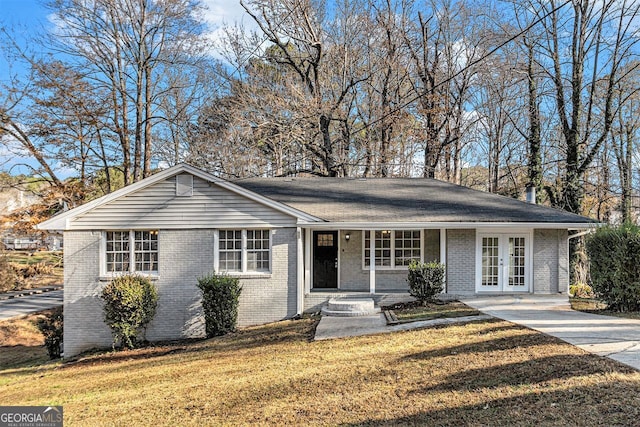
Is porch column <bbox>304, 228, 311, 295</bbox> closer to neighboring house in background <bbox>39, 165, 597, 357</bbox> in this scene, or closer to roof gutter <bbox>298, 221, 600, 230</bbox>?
neighboring house in background <bbox>39, 165, 597, 357</bbox>

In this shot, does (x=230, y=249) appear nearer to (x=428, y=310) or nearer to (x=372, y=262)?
(x=372, y=262)

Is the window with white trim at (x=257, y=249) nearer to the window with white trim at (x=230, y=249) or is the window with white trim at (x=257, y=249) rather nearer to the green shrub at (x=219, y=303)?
the window with white trim at (x=230, y=249)

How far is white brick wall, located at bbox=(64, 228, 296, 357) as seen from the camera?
12.4m

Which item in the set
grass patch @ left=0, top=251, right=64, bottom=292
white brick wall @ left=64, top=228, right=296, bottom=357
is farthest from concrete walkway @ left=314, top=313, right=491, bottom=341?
grass patch @ left=0, top=251, right=64, bottom=292

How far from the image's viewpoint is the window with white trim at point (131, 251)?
41.5 ft

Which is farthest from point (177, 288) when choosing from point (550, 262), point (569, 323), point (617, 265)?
point (617, 265)

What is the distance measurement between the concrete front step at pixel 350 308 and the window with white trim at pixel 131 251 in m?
5.11

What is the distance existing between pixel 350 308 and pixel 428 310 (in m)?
2.02

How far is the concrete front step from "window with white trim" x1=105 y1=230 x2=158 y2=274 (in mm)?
5109

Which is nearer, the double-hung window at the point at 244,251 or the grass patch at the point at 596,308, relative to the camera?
Answer: the grass patch at the point at 596,308

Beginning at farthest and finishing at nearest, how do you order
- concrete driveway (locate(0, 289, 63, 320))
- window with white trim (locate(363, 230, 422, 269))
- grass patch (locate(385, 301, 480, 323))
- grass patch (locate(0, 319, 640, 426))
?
concrete driveway (locate(0, 289, 63, 320)) → window with white trim (locate(363, 230, 422, 269)) → grass patch (locate(385, 301, 480, 323)) → grass patch (locate(0, 319, 640, 426))

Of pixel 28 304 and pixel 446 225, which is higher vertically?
pixel 446 225

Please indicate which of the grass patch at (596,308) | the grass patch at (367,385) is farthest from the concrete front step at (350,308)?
the grass patch at (596,308)

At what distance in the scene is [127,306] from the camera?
11.4 meters
